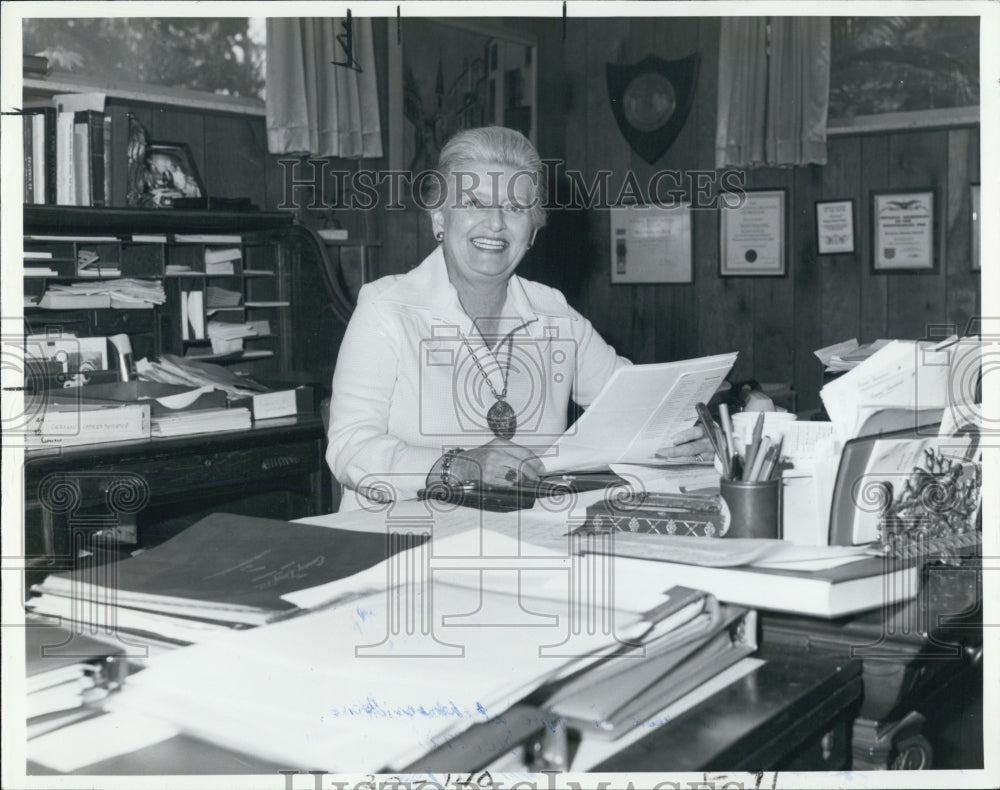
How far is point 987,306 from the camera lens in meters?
1.45

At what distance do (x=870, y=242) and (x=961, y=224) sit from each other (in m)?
0.37

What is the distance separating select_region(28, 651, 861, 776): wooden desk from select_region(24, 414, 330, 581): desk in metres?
1.58

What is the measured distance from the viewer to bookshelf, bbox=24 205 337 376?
9.80 feet

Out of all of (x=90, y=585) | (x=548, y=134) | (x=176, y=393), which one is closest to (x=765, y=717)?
(x=90, y=585)

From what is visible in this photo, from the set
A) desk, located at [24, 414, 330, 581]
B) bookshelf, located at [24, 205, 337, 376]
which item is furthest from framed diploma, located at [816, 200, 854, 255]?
desk, located at [24, 414, 330, 581]

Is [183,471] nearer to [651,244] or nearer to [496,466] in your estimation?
[496,466]

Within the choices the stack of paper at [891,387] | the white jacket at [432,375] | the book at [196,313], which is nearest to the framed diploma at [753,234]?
the white jacket at [432,375]

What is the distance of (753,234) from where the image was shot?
469 cm

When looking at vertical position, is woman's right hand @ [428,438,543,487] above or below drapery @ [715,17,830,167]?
below

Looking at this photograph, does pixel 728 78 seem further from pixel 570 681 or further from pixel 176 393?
pixel 570 681

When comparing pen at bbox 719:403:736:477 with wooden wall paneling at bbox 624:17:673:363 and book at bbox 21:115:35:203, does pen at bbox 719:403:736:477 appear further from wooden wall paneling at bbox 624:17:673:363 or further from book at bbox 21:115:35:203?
wooden wall paneling at bbox 624:17:673:363

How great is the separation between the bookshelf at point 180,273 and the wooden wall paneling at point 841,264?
2.22 meters

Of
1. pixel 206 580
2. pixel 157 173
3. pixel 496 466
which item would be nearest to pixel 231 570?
pixel 206 580

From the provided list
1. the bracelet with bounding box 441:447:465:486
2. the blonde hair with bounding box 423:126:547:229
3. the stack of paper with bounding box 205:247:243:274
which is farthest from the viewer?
the stack of paper with bounding box 205:247:243:274
